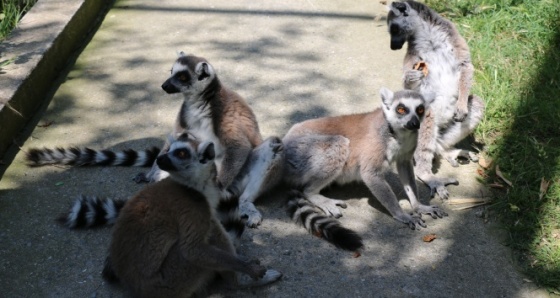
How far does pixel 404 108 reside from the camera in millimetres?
3980

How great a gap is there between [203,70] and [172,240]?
1.52m

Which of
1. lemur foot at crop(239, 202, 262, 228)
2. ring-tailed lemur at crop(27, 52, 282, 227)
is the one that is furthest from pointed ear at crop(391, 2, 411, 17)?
lemur foot at crop(239, 202, 262, 228)

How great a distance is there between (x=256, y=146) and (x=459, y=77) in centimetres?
168

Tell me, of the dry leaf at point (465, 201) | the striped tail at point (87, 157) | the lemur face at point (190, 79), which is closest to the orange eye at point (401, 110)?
the dry leaf at point (465, 201)

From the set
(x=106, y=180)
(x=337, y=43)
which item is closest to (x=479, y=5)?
(x=337, y=43)

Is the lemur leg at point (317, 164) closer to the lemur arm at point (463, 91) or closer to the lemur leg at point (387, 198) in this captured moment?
the lemur leg at point (387, 198)

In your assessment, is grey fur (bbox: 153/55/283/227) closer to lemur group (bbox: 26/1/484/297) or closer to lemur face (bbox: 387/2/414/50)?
lemur group (bbox: 26/1/484/297)

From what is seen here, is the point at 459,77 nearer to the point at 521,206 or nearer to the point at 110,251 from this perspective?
the point at 521,206

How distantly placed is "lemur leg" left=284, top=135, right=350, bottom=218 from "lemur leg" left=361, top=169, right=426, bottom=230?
21 centimetres

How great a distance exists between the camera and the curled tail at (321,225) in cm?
370

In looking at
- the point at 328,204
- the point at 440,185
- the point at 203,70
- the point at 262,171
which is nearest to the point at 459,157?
the point at 440,185

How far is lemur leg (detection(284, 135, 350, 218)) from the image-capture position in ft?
13.6

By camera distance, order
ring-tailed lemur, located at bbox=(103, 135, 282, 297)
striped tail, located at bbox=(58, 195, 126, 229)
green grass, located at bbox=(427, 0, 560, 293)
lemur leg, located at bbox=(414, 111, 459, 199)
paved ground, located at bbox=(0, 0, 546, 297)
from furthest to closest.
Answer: lemur leg, located at bbox=(414, 111, 459, 199)
green grass, located at bbox=(427, 0, 560, 293)
striped tail, located at bbox=(58, 195, 126, 229)
paved ground, located at bbox=(0, 0, 546, 297)
ring-tailed lemur, located at bbox=(103, 135, 282, 297)

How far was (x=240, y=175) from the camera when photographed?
4.17 meters
